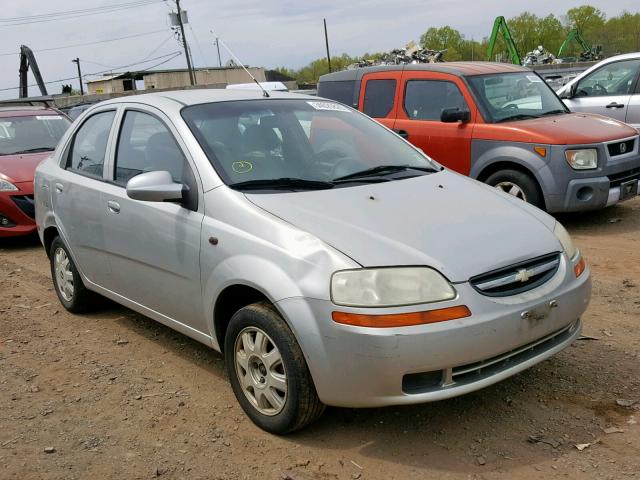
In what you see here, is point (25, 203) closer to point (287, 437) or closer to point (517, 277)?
point (287, 437)

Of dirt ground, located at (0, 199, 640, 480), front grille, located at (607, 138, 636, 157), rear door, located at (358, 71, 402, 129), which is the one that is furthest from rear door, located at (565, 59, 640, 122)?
dirt ground, located at (0, 199, 640, 480)

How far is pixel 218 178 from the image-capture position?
3.68 meters

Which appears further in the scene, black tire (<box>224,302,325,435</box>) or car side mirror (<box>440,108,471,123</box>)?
car side mirror (<box>440,108,471,123</box>)

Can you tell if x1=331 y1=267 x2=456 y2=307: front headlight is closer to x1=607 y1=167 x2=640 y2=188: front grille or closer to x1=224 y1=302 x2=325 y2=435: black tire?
x1=224 y1=302 x2=325 y2=435: black tire

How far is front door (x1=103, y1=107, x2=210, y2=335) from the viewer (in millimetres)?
3752

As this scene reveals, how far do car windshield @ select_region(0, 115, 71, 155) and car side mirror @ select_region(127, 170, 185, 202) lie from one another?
607cm

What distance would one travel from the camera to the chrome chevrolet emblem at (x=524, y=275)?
10.5 feet

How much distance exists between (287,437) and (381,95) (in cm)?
600

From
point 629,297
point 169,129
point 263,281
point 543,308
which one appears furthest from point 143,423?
point 629,297

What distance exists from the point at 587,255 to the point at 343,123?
3.08 m

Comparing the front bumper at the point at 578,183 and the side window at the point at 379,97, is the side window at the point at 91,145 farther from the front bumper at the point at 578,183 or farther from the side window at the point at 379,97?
the front bumper at the point at 578,183

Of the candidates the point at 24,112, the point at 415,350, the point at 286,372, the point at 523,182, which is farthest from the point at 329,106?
the point at 24,112

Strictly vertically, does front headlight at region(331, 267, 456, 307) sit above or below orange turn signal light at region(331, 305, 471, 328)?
above

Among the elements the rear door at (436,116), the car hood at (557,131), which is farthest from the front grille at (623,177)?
the rear door at (436,116)
